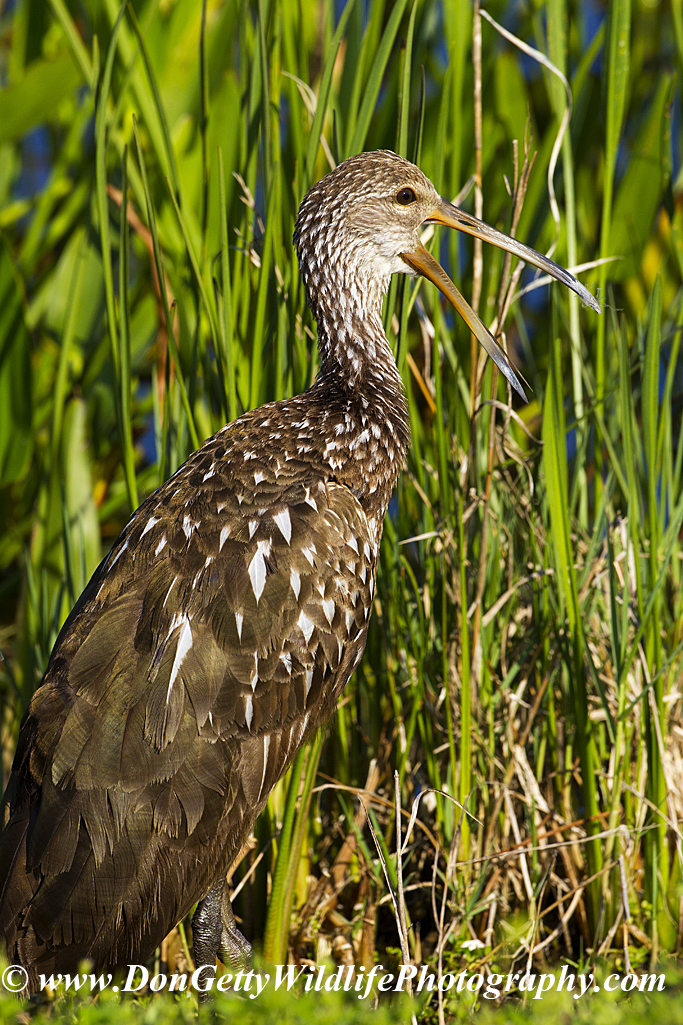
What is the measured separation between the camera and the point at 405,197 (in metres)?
2.70

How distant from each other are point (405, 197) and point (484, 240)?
0.25 m

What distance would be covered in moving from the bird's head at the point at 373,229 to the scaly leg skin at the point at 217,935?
5.27ft

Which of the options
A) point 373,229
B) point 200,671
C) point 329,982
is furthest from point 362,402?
point 329,982

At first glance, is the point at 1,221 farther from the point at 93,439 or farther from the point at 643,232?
the point at 643,232

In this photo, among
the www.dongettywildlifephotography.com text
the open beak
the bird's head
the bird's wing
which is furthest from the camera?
the bird's head

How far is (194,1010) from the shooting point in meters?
1.92

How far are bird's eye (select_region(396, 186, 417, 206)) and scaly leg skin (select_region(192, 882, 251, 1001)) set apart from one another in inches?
74.3

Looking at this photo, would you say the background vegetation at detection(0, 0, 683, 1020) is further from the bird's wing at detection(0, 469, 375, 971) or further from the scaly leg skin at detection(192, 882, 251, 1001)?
the bird's wing at detection(0, 469, 375, 971)

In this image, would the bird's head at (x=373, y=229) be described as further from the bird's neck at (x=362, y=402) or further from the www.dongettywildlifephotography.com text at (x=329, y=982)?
the www.dongettywildlifephotography.com text at (x=329, y=982)

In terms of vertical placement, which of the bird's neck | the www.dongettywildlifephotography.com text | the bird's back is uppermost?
the bird's neck

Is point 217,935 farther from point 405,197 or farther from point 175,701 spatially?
point 405,197

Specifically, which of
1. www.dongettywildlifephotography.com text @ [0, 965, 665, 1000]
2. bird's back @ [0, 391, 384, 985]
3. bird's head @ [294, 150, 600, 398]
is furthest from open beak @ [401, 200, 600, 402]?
www.dongettywildlifephotography.com text @ [0, 965, 665, 1000]

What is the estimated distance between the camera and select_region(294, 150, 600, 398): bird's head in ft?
8.70

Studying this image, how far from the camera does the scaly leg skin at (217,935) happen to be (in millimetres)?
2547
